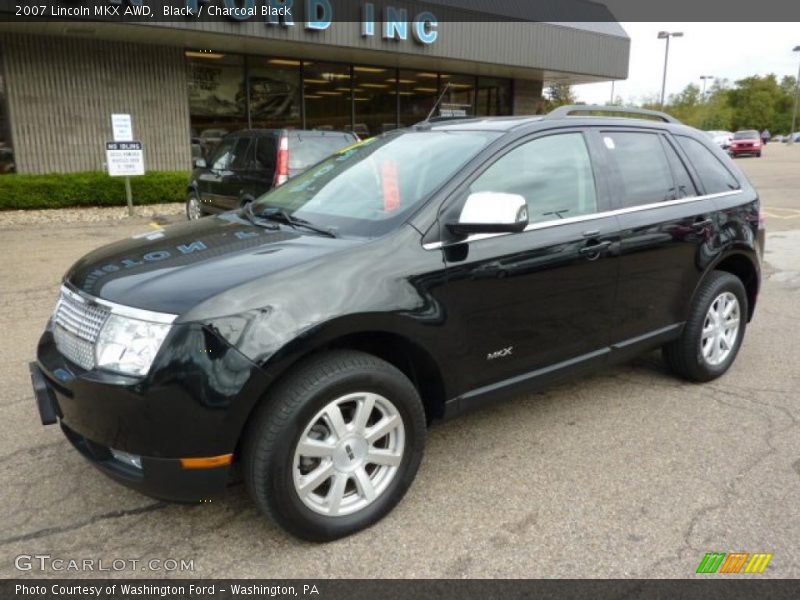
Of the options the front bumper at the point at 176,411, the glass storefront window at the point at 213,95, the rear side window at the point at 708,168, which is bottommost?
the front bumper at the point at 176,411

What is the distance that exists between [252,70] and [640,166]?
1349cm

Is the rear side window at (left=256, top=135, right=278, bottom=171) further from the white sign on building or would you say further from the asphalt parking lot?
the asphalt parking lot

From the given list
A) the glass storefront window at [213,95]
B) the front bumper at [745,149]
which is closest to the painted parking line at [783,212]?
the glass storefront window at [213,95]

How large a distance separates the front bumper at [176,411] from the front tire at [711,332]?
2.92 metres

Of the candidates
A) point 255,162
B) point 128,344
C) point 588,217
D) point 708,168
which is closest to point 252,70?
point 255,162

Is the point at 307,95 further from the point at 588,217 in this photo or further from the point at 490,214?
the point at 490,214

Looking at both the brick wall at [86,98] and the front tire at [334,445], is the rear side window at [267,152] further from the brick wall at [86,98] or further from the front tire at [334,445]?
the front tire at [334,445]

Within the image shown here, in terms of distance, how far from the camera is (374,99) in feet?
59.1

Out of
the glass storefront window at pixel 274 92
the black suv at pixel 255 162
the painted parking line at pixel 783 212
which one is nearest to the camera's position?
the black suv at pixel 255 162

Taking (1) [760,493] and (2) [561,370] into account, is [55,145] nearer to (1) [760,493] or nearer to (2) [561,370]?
(2) [561,370]

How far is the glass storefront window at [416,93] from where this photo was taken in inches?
726

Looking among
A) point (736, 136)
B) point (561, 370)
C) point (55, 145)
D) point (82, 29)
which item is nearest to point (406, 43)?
point (82, 29)

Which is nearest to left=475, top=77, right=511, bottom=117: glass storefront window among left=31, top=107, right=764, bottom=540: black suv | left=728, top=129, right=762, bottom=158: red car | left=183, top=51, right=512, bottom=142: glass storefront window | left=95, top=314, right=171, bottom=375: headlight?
left=183, top=51, right=512, bottom=142: glass storefront window

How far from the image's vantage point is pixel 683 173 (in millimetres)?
4059
